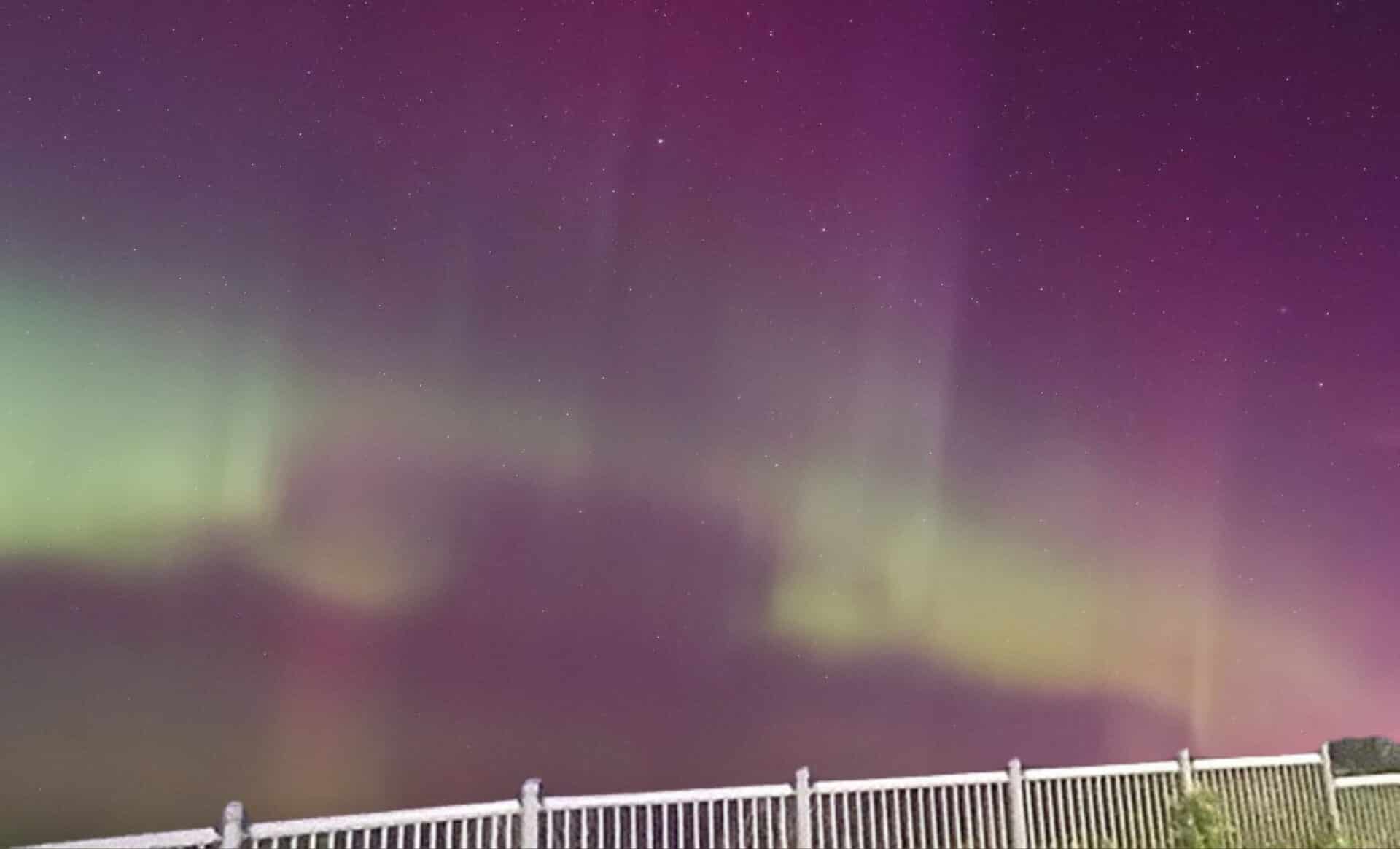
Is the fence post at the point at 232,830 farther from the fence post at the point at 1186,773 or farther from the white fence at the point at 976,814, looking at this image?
the fence post at the point at 1186,773

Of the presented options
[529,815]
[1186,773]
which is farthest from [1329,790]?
[529,815]

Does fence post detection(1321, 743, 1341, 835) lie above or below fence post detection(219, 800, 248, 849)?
above

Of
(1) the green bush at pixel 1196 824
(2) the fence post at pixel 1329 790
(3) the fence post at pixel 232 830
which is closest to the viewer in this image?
(3) the fence post at pixel 232 830

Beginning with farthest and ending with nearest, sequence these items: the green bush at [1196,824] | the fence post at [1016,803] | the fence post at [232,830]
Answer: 1. the green bush at [1196,824]
2. the fence post at [1016,803]
3. the fence post at [232,830]

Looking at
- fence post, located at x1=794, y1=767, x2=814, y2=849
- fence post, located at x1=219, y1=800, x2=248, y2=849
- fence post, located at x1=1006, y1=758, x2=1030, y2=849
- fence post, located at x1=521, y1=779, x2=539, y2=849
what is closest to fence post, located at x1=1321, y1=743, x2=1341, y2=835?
fence post, located at x1=1006, y1=758, x2=1030, y2=849

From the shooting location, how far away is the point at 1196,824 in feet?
49.4

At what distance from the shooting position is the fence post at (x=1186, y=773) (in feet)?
50.2

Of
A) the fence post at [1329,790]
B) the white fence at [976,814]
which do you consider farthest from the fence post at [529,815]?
the fence post at [1329,790]

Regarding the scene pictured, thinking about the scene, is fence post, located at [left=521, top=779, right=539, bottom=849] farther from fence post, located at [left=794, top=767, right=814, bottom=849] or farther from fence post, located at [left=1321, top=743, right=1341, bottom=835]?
fence post, located at [left=1321, top=743, right=1341, bottom=835]

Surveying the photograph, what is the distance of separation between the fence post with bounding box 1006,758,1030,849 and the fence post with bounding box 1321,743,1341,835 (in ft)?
21.2

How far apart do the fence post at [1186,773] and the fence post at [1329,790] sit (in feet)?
11.2

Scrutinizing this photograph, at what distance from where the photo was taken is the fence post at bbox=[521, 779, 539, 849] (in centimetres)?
1052

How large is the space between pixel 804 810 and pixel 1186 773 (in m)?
6.07

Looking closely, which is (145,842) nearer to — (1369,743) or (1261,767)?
(1261,767)
